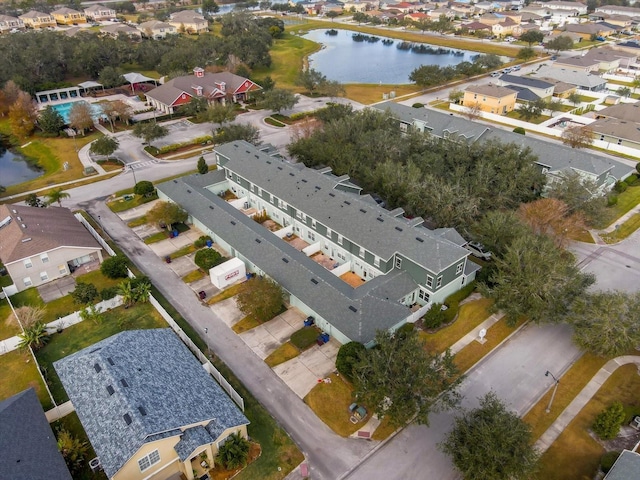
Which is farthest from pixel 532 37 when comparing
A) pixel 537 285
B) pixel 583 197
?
pixel 537 285

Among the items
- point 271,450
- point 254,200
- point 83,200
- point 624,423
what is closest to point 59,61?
point 83,200

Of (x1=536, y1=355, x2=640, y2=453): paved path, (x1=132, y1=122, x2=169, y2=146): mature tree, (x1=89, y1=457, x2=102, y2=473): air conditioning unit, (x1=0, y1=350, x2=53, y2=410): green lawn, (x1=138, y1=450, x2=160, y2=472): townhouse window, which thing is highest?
(x1=132, y1=122, x2=169, y2=146): mature tree

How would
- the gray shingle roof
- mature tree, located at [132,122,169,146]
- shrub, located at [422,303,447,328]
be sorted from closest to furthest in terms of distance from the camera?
shrub, located at [422,303,447,328] → the gray shingle roof → mature tree, located at [132,122,169,146]

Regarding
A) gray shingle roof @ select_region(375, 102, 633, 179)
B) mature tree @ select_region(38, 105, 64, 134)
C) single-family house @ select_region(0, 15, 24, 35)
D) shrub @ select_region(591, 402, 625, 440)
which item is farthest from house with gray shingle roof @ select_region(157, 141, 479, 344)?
single-family house @ select_region(0, 15, 24, 35)

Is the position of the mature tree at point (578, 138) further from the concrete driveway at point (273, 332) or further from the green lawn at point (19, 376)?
the green lawn at point (19, 376)

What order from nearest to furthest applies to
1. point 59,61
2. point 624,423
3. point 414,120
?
point 624,423
point 414,120
point 59,61

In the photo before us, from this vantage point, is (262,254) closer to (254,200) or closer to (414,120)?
(254,200)

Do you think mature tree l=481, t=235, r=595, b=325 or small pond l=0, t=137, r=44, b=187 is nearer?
mature tree l=481, t=235, r=595, b=325

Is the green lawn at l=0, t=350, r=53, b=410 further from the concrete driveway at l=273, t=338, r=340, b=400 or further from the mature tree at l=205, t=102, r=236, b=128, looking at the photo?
the mature tree at l=205, t=102, r=236, b=128
